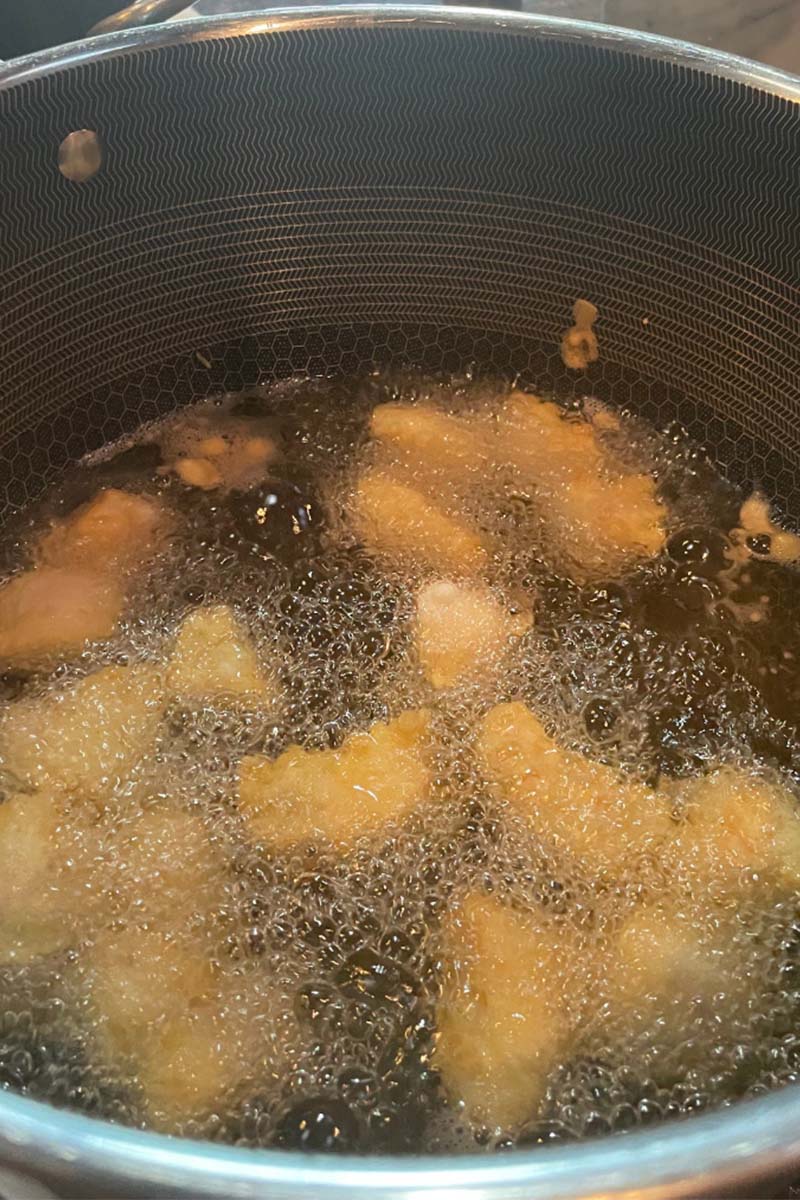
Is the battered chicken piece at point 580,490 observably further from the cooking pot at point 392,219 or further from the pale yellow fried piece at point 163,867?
the pale yellow fried piece at point 163,867

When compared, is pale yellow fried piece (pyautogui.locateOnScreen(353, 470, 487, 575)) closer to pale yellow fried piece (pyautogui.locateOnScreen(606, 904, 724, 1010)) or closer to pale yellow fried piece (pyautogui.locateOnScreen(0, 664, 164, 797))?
pale yellow fried piece (pyautogui.locateOnScreen(0, 664, 164, 797))

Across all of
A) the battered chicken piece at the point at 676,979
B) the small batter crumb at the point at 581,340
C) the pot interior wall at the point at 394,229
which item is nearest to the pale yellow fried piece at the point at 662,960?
the battered chicken piece at the point at 676,979

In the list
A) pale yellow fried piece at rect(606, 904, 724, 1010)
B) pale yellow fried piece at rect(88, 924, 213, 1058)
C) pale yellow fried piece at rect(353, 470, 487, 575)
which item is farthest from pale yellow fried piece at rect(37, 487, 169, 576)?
pale yellow fried piece at rect(606, 904, 724, 1010)

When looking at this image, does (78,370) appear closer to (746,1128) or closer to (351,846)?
(351,846)

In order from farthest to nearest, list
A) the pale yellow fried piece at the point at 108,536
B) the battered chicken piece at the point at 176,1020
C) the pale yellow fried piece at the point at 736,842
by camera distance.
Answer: the pale yellow fried piece at the point at 108,536, the pale yellow fried piece at the point at 736,842, the battered chicken piece at the point at 176,1020

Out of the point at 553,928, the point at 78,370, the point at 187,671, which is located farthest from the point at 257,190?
the point at 553,928
